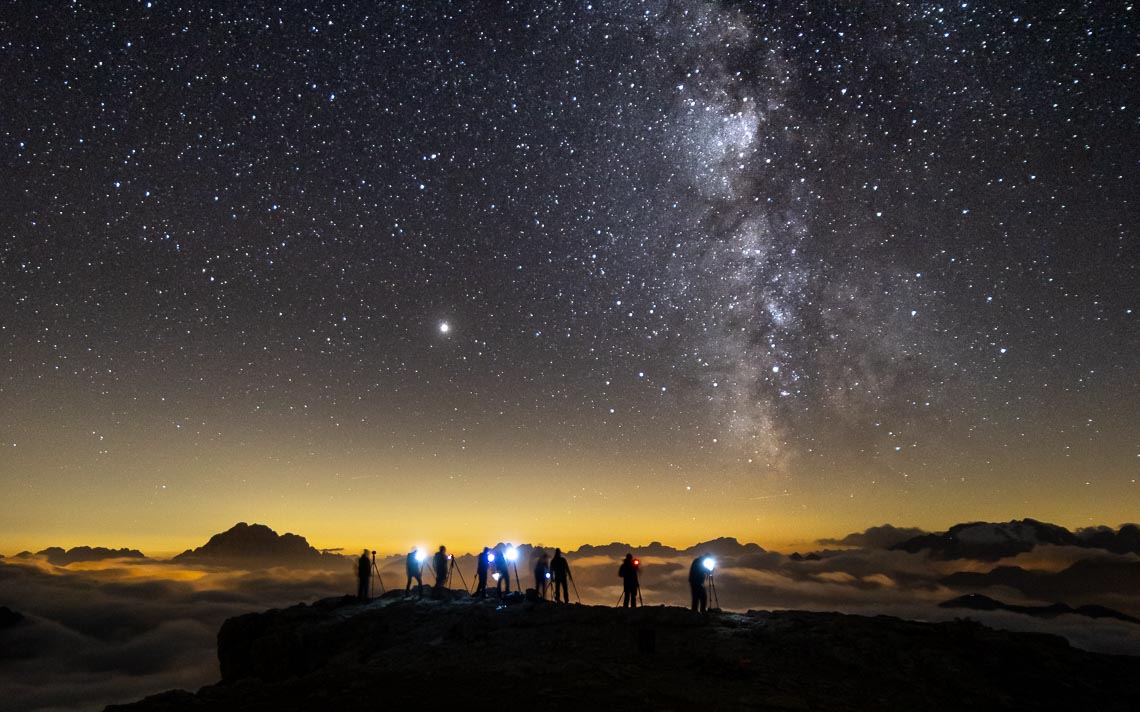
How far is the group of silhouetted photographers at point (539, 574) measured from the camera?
62.3 feet

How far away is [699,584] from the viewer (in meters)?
18.7

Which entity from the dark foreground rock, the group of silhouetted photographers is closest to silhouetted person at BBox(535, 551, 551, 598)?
the group of silhouetted photographers

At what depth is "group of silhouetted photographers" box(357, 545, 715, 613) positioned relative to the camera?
19.0 meters

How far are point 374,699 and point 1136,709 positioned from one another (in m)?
15.6

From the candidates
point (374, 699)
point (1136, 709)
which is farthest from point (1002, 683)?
point (374, 699)

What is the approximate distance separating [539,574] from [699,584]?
6.51 metres

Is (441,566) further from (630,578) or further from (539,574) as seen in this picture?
(630,578)

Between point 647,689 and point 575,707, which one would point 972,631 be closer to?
point 647,689

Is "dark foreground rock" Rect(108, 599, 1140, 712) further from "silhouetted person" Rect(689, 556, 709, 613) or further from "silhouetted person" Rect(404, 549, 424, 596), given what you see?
"silhouetted person" Rect(404, 549, 424, 596)

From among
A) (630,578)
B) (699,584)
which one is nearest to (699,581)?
(699,584)

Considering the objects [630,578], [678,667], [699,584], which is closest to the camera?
[678,667]

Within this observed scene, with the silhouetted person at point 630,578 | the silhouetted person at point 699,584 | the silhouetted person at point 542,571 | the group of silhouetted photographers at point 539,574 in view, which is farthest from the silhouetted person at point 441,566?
the silhouetted person at point 699,584

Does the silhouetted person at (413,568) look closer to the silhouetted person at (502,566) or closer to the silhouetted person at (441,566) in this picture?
the silhouetted person at (441,566)

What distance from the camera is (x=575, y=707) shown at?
34.2ft
